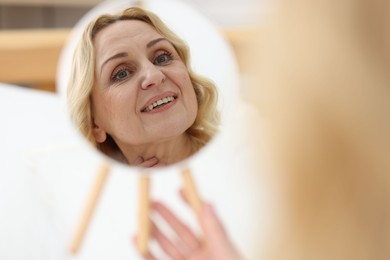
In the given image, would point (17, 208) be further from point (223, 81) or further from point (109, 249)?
point (223, 81)

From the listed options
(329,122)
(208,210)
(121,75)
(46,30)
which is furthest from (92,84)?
(46,30)

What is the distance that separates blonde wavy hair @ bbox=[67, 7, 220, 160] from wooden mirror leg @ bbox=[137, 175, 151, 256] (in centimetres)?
14

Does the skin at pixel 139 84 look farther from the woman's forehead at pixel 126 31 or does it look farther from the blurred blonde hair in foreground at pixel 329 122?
the blurred blonde hair in foreground at pixel 329 122

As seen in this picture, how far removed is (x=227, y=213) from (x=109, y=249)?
0.18 meters

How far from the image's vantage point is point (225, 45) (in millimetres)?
728

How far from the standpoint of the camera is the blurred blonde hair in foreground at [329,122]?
0.28 m

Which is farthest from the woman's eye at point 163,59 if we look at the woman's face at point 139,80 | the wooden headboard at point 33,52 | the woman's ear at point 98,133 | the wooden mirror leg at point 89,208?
the wooden headboard at point 33,52

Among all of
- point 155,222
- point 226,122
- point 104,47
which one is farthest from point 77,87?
point 155,222

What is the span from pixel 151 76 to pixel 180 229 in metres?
0.28

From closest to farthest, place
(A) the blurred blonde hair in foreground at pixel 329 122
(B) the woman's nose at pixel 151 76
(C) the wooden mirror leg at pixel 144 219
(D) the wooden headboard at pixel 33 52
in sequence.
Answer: (A) the blurred blonde hair in foreground at pixel 329 122 < (B) the woman's nose at pixel 151 76 < (C) the wooden mirror leg at pixel 144 219 < (D) the wooden headboard at pixel 33 52

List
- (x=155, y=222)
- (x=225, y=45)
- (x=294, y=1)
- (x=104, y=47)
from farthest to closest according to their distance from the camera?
(x=155, y=222), (x=225, y=45), (x=104, y=47), (x=294, y=1)

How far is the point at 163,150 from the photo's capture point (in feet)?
2.21

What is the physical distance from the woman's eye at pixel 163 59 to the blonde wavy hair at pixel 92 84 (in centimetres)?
1

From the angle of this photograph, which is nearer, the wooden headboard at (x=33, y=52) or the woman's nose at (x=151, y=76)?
the woman's nose at (x=151, y=76)
